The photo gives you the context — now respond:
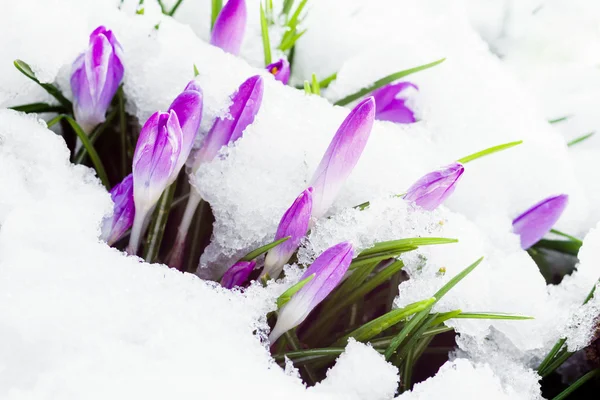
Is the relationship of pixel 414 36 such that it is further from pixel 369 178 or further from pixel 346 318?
pixel 346 318

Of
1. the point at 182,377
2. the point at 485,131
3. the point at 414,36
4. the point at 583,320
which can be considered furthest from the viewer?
the point at 414,36

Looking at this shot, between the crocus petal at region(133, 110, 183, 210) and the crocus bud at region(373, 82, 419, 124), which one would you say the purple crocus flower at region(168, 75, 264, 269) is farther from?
the crocus bud at region(373, 82, 419, 124)

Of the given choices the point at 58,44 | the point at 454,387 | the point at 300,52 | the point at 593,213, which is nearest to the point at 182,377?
the point at 454,387

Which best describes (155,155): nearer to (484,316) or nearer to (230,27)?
(230,27)

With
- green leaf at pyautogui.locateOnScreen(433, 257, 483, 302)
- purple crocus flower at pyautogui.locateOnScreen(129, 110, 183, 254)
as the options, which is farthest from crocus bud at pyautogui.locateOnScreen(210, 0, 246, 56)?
green leaf at pyautogui.locateOnScreen(433, 257, 483, 302)

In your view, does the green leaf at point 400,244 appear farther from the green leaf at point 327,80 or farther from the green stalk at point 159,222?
the green leaf at point 327,80
